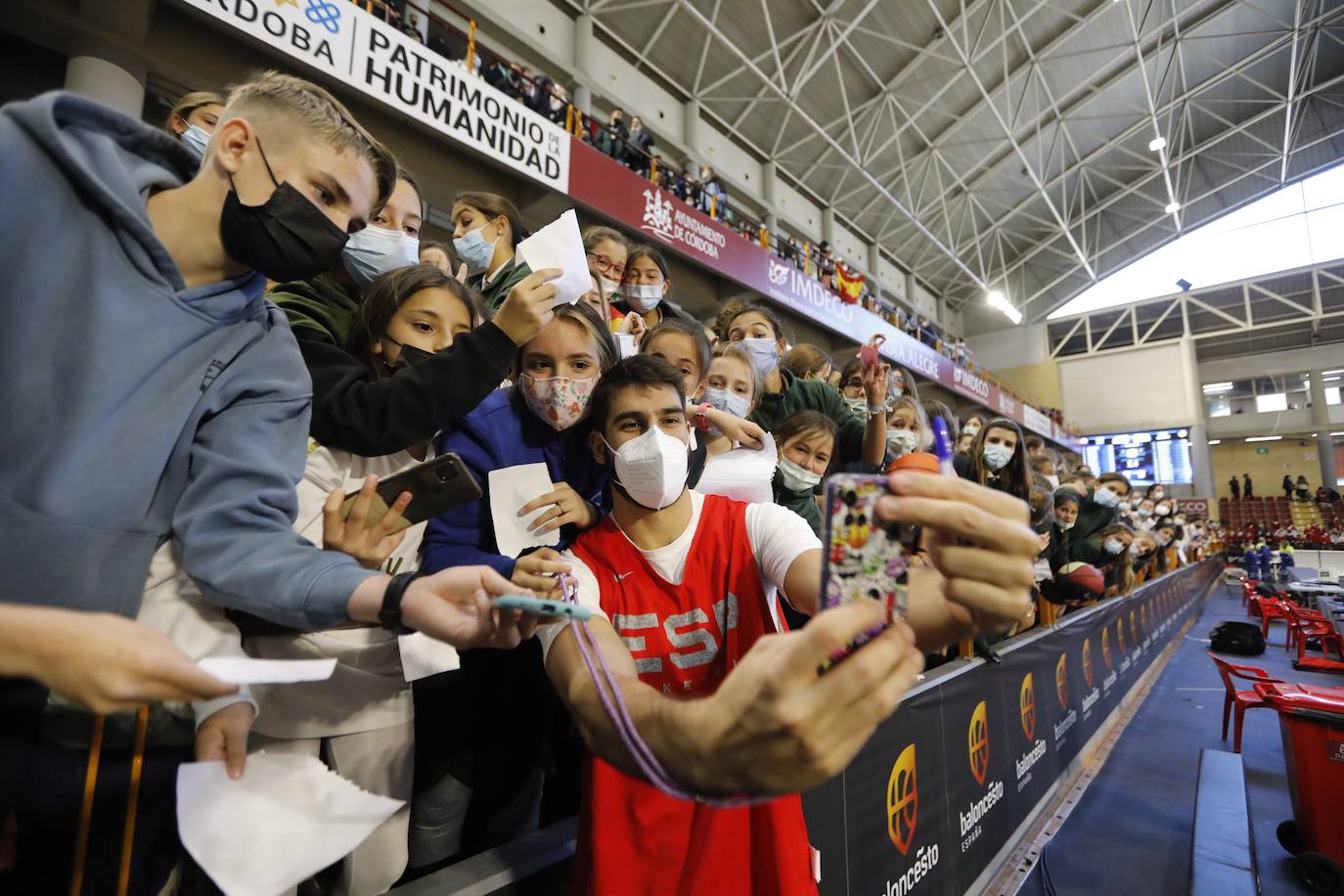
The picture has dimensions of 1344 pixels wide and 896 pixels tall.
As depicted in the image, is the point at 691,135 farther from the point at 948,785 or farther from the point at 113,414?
the point at 113,414

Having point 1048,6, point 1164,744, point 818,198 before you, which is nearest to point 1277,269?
point 1048,6

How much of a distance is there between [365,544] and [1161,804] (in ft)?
16.0

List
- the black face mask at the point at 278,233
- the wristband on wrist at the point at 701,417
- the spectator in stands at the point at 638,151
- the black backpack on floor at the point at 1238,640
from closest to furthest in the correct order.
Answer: the black face mask at the point at 278,233, the wristband on wrist at the point at 701,417, the black backpack on floor at the point at 1238,640, the spectator in stands at the point at 638,151

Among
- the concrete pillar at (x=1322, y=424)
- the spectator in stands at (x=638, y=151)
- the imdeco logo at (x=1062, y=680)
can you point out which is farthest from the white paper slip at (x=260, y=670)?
the concrete pillar at (x=1322, y=424)

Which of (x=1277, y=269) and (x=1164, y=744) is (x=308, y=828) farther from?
(x=1277, y=269)

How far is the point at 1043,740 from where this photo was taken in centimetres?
337

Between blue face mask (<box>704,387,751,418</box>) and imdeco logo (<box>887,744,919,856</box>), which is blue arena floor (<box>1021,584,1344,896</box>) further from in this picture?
blue face mask (<box>704,387,751,418</box>)

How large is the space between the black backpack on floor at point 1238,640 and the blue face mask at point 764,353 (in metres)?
8.36

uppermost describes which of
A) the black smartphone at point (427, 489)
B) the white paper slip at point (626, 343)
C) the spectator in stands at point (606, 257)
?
the spectator in stands at point (606, 257)

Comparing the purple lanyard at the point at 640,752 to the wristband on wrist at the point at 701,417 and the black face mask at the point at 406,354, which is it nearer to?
the black face mask at the point at 406,354

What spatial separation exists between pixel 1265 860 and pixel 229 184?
5056mm

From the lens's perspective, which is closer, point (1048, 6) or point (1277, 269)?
point (1048, 6)

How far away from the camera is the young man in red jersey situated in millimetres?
610

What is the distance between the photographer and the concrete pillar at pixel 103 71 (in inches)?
174
